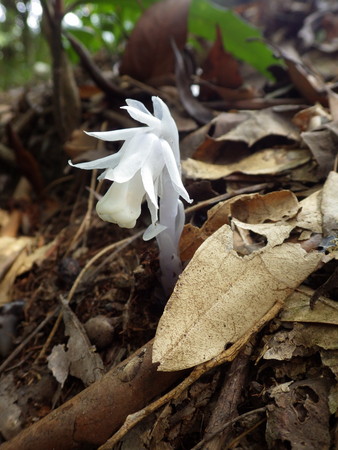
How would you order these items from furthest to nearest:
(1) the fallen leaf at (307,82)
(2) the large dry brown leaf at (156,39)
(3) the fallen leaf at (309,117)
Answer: (2) the large dry brown leaf at (156,39), (1) the fallen leaf at (307,82), (3) the fallen leaf at (309,117)

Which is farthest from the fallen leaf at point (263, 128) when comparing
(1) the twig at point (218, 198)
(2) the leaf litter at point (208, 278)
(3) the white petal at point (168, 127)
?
(3) the white petal at point (168, 127)

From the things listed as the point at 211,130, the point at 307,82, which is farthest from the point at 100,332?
the point at 307,82

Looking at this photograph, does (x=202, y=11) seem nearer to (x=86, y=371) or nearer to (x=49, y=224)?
(x=49, y=224)

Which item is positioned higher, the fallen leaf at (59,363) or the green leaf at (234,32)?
the green leaf at (234,32)

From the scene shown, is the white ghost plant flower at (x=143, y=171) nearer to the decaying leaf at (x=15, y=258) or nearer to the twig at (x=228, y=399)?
the twig at (x=228, y=399)

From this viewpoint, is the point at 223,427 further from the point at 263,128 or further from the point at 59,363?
the point at 263,128
